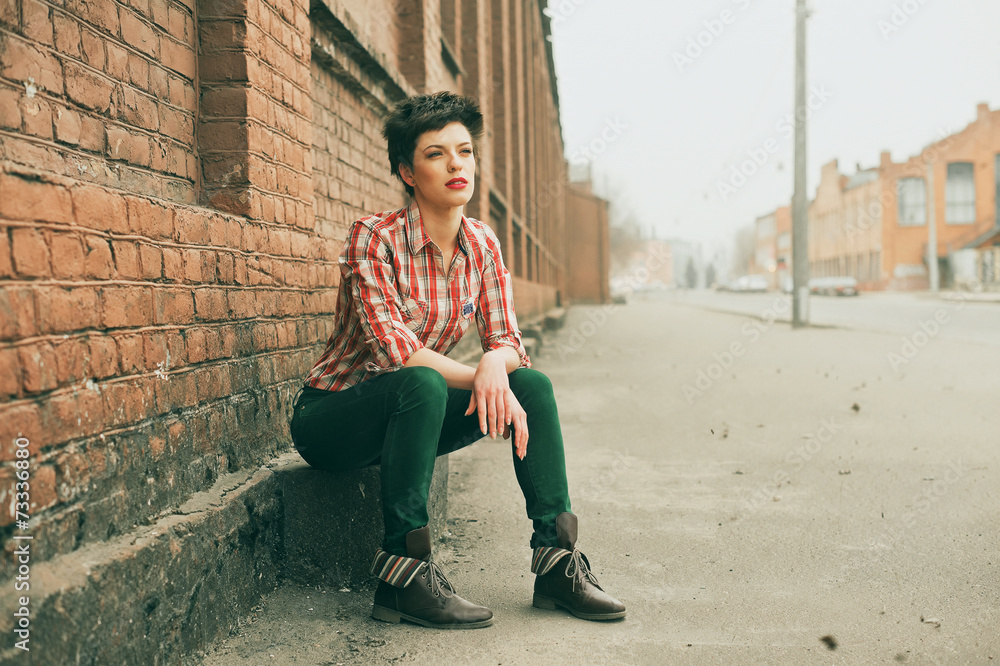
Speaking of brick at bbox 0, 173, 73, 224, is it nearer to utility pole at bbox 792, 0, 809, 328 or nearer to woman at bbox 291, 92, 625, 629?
woman at bbox 291, 92, 625, 629

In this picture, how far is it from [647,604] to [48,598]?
1686 mm

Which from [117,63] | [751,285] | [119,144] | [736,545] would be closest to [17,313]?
[119,144]

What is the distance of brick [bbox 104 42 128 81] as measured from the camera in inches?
83.7

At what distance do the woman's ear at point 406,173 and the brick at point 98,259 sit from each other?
1009 mm

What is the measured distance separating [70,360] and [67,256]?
0.71 feet

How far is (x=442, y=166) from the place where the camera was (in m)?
2.48

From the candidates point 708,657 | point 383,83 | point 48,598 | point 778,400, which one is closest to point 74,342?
point 48,598

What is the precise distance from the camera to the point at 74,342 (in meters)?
1.67

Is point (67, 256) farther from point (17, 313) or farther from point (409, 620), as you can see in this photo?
point (409, 620)

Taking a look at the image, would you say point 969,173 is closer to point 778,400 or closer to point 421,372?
point 778,400

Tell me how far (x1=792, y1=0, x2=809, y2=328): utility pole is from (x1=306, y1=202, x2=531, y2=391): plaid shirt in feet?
47.5

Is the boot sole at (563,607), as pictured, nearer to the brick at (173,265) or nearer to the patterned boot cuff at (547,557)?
the patterned boot cuff at (547,557)

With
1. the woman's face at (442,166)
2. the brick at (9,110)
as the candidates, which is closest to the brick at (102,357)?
the brick at (9,110)

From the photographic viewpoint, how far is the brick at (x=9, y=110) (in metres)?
1.69
